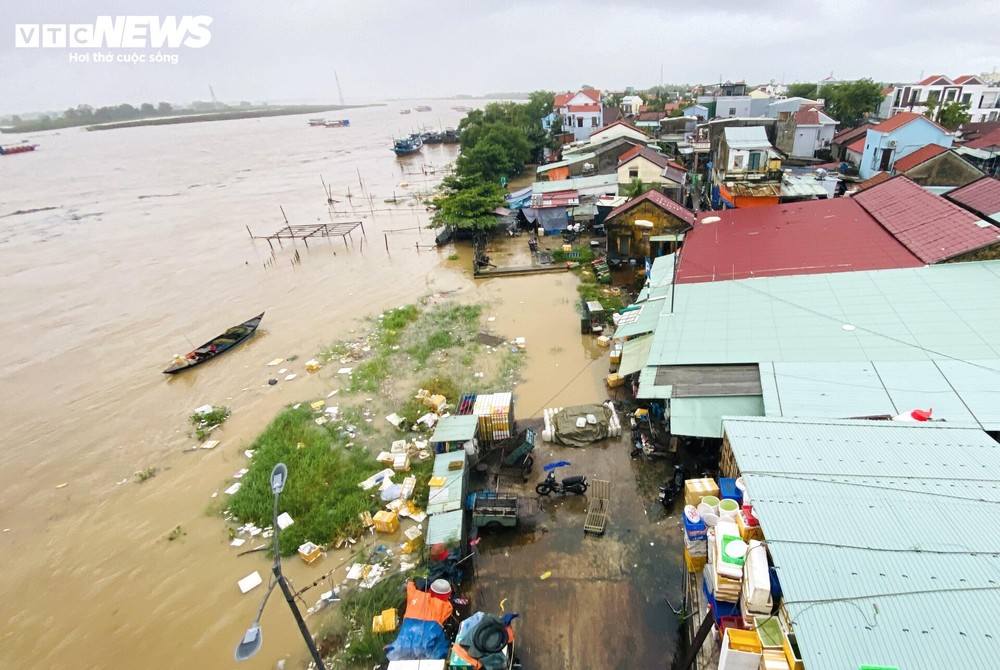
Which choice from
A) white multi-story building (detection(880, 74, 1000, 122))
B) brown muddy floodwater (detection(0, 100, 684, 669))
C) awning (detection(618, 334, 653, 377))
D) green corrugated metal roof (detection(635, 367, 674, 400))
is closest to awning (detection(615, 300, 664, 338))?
awning (detection(618, 334, 653, 377))

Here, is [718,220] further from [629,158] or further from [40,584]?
[40,584]

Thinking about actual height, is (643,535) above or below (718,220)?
below

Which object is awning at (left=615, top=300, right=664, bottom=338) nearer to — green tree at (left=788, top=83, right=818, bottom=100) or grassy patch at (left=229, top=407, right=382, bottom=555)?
grassy patch at (left=229, top=407, right=382, bottom=555)

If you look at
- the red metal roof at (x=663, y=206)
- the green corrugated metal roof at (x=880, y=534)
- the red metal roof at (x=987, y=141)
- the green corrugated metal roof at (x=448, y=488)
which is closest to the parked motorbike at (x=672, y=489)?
the green corrugated metal roof at (x=880, y=534)

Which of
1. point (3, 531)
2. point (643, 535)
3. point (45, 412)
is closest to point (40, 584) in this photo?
point (3, 531)

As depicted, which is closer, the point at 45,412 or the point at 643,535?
the point at 643,535

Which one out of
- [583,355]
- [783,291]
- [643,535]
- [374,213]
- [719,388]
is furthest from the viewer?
[374,213]

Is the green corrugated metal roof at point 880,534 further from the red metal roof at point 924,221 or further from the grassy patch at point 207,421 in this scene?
the grassy patch at point 207,421

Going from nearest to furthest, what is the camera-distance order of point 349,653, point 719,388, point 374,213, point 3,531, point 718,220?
point 349,653, point 719,388, point 3,531, point 718,220, point 374,213
